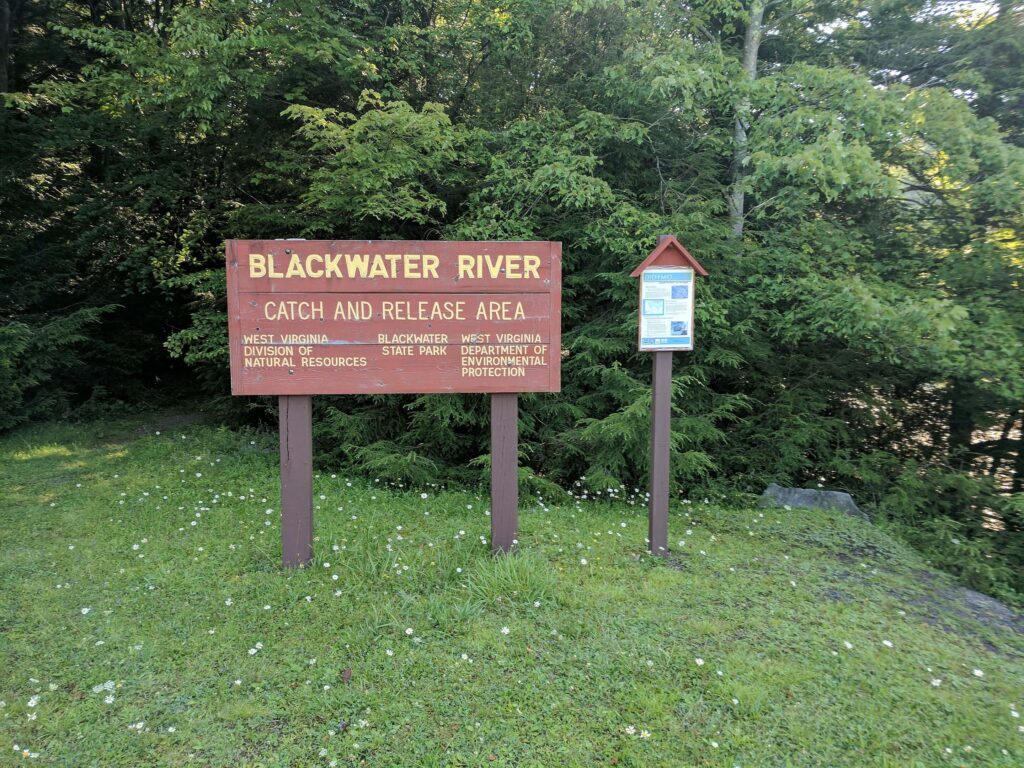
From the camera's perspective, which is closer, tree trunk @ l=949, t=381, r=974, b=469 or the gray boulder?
the gray boulder

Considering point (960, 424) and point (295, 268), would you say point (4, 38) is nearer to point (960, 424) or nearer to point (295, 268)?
point (295, 268)

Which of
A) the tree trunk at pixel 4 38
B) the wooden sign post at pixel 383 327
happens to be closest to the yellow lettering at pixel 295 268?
the wooden sign post at pixel 383 327

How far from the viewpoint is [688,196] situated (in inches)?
305

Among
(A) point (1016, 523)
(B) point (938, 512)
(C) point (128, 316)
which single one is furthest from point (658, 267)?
(C) point (128, 316)

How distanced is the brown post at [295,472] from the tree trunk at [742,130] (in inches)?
234

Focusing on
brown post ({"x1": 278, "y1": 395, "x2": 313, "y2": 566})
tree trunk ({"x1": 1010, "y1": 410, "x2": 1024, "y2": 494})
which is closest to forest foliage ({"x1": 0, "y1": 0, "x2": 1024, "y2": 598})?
tree trunk ({"x1": 1010, "y1": 410, "x2": 1024, "y2": 494})

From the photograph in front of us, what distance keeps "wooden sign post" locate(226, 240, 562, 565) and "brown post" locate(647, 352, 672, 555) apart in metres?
0.92

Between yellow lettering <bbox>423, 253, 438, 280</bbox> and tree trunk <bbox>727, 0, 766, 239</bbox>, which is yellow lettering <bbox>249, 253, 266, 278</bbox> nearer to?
yellow lettering <bbox>423, 253, 438, 280</bbox>

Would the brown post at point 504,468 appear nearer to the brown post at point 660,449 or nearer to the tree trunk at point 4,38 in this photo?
the brown post at point 660,449

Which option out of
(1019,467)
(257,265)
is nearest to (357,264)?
(257,265)

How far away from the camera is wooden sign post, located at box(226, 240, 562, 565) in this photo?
446cm

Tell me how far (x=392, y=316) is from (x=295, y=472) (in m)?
1.38

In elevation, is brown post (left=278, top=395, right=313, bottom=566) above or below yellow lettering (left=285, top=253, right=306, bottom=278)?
below

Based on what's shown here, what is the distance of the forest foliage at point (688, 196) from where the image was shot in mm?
6980
